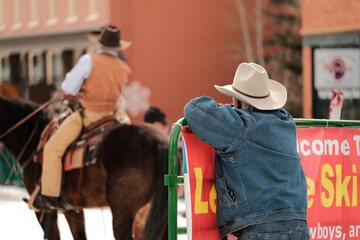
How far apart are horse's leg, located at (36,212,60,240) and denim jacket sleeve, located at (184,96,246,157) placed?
4.10 m

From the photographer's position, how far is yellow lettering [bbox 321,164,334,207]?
17.9 feet

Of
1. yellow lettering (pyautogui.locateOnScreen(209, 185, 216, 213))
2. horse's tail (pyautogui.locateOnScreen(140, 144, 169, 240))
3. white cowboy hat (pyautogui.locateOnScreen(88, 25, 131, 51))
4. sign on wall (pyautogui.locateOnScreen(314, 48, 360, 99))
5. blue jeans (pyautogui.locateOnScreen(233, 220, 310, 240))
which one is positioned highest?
white cowboy hat (pyautogui.locateOnScreen(88, 25, 131, 51))

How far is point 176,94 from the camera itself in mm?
32125

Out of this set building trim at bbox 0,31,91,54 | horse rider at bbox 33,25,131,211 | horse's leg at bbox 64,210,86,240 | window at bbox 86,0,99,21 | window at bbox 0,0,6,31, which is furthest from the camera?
window at bbox 0,0,6,31

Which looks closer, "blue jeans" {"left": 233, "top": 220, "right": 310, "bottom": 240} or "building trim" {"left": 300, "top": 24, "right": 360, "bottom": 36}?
"blue jeans" {"left": 233, "top": 220, "right": 310, "bottom": 240}

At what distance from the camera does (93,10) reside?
33844 millimetres

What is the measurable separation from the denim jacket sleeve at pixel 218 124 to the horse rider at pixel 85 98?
3.80 metres

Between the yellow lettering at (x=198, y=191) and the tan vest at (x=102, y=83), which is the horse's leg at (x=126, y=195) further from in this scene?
the yellow lettering at (x=198, y=191)

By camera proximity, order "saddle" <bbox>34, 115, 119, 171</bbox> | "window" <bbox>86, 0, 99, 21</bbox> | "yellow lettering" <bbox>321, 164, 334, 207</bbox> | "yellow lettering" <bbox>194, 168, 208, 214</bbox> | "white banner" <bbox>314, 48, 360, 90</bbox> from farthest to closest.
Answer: "window" <bbox>86, 0, 99, 21</bbox>
"white banner" <bbox>314, 48, 360, 90</bbox>
"saddle" <bbox>34, 115, 119, 171</bbox>
"yellow lettering" <bbox>321, 164, 334, 207</bbox>
"yellow lettering" <bbox>194, 168, 208, 214</bbox>

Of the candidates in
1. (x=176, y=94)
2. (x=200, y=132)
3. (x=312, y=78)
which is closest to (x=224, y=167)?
(x=200, y=132)

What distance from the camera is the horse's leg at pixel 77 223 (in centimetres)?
815

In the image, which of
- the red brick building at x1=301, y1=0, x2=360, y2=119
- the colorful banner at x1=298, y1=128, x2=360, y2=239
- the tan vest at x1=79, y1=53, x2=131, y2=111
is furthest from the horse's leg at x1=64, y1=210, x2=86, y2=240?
the red brick building at x1=301, y1=0, x2=360, y2=119

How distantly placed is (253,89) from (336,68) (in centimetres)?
1657

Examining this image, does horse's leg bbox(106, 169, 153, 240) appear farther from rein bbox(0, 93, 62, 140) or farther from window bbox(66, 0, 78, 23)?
window bbox(66, 0, 78, 23)
